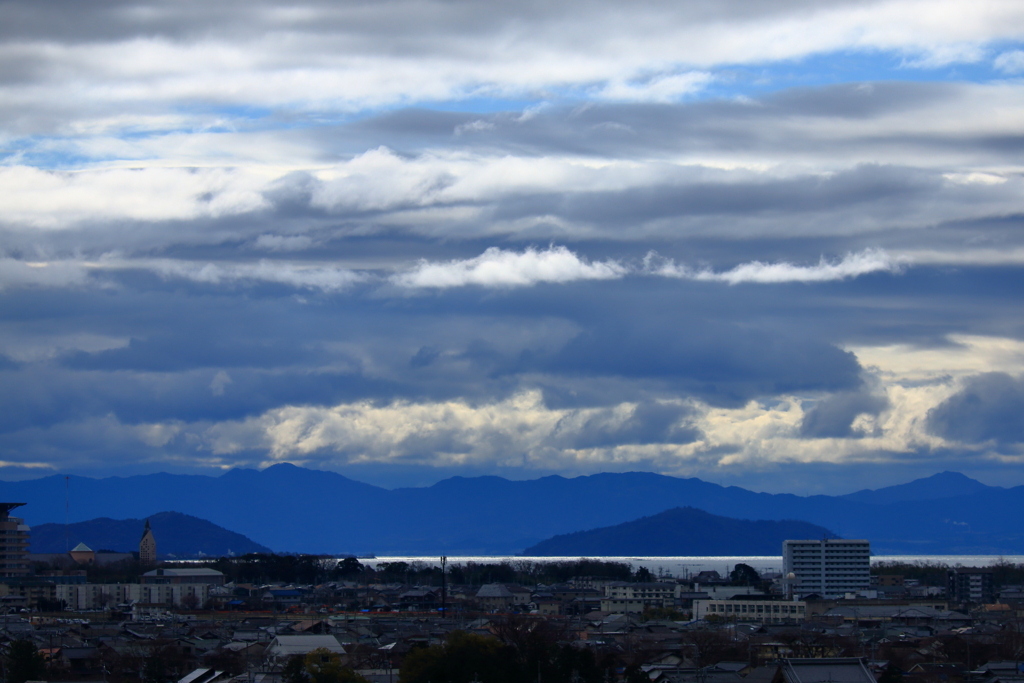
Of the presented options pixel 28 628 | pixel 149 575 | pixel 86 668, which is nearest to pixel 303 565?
pixel 149 575

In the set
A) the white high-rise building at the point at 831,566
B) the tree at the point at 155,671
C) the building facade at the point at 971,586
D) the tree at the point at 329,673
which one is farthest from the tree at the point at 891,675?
the white high-rise building at the point at 831,566

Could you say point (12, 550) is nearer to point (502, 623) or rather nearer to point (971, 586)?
point (502, 623)

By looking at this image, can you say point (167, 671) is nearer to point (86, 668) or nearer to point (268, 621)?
point (86, 668)

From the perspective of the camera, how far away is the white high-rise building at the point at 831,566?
481 feet

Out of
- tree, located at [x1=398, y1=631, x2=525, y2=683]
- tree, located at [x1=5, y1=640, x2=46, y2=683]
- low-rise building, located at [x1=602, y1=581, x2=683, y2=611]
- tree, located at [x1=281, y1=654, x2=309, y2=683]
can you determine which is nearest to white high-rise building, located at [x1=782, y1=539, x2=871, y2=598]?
low-rise building, located at [x1=602, y1=581, x2=683, y2=611]

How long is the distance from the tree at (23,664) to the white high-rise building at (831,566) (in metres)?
111

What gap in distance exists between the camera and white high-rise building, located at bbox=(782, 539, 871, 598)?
146625 mm

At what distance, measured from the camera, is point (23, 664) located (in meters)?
48.5

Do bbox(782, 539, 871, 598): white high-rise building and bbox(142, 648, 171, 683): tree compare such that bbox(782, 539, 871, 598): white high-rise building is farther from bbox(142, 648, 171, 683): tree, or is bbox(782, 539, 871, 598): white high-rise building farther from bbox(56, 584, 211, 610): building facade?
bbox(142, 648, 171, 683): tree

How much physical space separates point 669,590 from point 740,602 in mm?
22210

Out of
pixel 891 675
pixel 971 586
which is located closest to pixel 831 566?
pixel 971 586

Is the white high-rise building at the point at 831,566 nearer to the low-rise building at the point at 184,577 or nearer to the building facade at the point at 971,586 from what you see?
the building facade at the point at 971,586

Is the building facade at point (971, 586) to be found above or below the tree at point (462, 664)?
below

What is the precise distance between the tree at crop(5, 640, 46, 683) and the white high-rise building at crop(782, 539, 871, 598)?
111 meters
